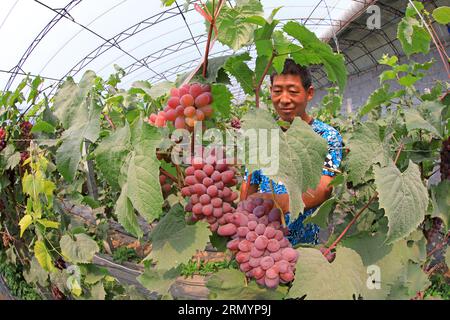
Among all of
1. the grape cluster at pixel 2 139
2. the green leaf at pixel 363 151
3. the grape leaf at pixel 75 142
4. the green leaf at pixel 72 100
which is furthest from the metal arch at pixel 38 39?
the green leaf at pixel 363 151

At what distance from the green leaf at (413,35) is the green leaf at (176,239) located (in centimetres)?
92

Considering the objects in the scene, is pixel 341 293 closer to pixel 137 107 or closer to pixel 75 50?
pixel 137 107

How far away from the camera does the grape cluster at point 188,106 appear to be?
0.76 meters

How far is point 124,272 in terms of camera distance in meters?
3.73

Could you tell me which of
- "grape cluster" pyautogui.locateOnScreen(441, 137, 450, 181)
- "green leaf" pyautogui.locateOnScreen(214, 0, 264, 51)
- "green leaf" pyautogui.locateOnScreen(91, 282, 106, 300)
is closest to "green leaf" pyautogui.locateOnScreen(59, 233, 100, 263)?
"green leaf" pyautogui.locateOnScreen(91, 282, 106, 300)

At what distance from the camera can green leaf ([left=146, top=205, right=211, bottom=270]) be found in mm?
767

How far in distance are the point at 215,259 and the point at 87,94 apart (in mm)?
3634

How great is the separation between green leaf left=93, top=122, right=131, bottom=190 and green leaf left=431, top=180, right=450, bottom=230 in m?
0.82

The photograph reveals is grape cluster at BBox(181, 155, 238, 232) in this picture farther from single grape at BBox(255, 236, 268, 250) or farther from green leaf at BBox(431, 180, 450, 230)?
green leaf at BBox(431, 180, 450, 230)

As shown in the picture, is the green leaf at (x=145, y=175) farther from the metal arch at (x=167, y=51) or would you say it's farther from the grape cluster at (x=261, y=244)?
the metal arch at (x=167, y=51)

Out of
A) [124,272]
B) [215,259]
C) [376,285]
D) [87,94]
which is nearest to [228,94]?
[87,94]

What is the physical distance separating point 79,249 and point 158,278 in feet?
2.02

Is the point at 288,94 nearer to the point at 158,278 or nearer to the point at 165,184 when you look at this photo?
the point at 165,184

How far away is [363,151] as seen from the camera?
2.78 feet
